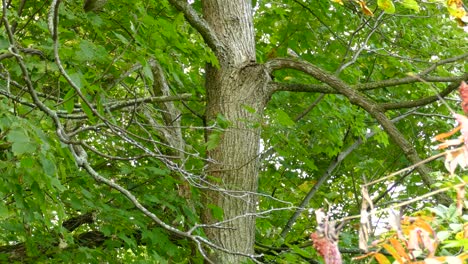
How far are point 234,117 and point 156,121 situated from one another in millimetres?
824

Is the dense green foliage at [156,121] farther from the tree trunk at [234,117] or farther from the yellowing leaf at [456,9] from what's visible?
the yellowing leaf at [456,9]

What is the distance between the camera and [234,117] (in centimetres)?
573

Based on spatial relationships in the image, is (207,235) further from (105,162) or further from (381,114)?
(381,114)

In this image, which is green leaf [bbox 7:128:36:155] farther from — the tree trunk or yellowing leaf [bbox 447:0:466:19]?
the tree trunk

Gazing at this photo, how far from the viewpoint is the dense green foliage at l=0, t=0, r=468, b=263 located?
3684 mm

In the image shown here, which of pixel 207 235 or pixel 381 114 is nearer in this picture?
pixel 381 114

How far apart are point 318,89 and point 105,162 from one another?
1.72m

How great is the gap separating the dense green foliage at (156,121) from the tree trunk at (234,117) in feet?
0.49

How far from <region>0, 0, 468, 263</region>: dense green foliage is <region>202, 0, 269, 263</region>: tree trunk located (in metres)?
0.15

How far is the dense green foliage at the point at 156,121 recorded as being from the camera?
368 cm

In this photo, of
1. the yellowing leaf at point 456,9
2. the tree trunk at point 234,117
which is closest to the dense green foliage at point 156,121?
the tree trunk at point 234,117

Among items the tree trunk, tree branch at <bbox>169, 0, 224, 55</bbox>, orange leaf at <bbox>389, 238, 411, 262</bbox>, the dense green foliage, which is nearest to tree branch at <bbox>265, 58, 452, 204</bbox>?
the dense green foliage

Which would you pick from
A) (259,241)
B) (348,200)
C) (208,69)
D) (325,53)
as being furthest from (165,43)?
(348,200)

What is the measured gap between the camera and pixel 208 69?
5.92 meters
